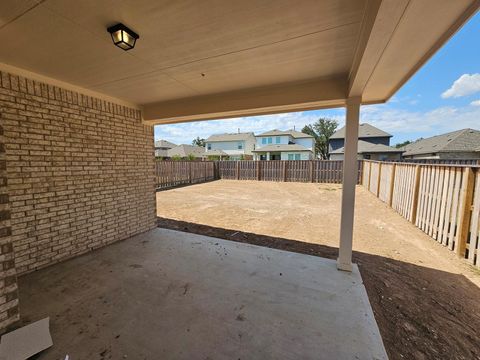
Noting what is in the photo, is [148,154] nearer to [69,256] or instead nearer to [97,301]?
[69,256]

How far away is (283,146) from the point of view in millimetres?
24906

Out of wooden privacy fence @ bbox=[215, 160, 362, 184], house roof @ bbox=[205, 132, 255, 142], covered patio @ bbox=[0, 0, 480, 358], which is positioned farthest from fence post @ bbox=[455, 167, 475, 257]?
house roof @ bbox=[205, 132, 255, 142]

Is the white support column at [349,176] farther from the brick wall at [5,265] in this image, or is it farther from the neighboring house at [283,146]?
the neighboring house at [283,146]

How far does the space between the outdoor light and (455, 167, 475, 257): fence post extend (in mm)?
Answer: 5077

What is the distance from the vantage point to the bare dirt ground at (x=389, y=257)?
190 centimetres

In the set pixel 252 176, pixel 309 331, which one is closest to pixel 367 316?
pixel 309 331

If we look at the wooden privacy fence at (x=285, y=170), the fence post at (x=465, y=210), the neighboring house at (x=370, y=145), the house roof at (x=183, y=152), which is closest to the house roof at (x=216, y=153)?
the house roof at (x=183, y=152)

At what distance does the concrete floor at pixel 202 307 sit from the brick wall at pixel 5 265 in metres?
0.33

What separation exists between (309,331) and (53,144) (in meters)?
4.05

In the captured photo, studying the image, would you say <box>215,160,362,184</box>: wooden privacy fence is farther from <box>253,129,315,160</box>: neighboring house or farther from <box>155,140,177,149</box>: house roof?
<box>155,140,177,149</box>: house roof

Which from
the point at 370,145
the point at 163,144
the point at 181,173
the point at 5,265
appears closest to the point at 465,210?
the point at 5,265

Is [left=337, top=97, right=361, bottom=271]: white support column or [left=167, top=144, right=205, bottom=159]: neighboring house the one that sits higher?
[left=167, top=144, right=205, bottom=159]: neighboring house

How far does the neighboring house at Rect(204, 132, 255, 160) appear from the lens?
30.8 metres

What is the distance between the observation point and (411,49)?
63.4 inches
